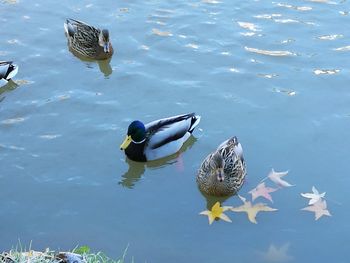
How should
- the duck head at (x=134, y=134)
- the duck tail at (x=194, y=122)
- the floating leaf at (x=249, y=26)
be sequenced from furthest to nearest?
→ 1. the floating leaf at (x=249, y=26)
2. the duck tail at (x=194, y=122)
3. the duck head at (x=134, y=134)

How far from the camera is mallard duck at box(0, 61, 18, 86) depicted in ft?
30.1

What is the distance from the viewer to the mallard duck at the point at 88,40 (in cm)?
997

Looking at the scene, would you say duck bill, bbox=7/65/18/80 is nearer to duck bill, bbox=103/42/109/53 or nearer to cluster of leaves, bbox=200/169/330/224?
duck bill, bbox=103/42/109/53

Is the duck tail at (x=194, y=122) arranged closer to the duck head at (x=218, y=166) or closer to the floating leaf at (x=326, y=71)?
the duck head at (x=218, y=166)

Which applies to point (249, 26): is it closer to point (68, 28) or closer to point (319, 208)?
point (68, 28)

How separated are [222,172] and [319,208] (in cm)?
107

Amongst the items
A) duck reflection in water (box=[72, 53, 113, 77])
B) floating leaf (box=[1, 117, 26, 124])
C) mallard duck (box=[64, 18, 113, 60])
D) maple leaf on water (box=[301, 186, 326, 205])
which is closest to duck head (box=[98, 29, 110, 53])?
mallard duck (box=[64, 18, 113, 60])

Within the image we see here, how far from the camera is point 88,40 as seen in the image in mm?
10164

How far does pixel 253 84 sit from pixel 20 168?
330cm

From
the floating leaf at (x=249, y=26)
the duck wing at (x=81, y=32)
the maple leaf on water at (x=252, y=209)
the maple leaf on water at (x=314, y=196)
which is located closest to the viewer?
the maple leaf on water at (x=252, y=209)

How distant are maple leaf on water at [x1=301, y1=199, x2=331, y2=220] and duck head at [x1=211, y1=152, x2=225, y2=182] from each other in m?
0.93

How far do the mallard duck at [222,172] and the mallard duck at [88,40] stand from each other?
3152 millimetres

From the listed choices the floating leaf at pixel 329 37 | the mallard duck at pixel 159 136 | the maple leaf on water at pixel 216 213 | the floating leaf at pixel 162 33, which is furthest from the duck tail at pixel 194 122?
the floating leaf at pixel 329 37

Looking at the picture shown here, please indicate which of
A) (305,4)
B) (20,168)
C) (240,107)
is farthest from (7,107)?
(305,4)
